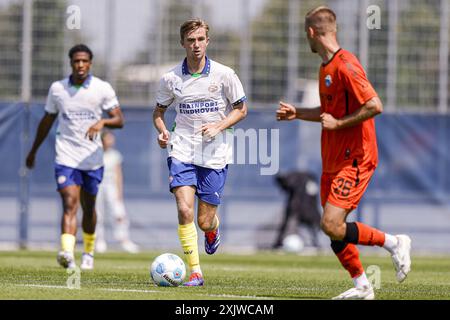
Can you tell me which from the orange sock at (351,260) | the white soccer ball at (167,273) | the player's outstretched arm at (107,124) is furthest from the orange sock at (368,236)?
the player's outstretched arm at (107,124)

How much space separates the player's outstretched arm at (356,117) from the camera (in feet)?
29.2

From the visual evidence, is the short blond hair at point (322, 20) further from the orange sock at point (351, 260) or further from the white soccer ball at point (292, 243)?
the white soccer ball at point (292, 243)

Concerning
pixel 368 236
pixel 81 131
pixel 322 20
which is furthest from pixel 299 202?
pixel 322 20

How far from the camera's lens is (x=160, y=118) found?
11.1 meters

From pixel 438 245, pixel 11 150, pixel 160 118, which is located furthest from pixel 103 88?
pixel 438 245

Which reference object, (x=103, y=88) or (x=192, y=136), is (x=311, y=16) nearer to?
(x=192, y=136)

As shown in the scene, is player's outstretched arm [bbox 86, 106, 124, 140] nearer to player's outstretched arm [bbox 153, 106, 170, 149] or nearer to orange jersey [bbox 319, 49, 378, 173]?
player's outstretched arm [bbox 153, 106, 170, 149]

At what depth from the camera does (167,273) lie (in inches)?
410

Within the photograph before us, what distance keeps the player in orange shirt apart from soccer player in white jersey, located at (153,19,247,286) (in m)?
1.75

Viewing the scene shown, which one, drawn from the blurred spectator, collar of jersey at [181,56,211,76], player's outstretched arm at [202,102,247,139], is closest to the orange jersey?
player's outstretched arm at [202,102,247,139]

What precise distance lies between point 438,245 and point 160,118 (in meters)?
10.9

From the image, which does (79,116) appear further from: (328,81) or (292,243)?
(292,243)

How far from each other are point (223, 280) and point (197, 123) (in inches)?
67.4

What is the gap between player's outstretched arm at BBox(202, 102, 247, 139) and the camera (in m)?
10.6
